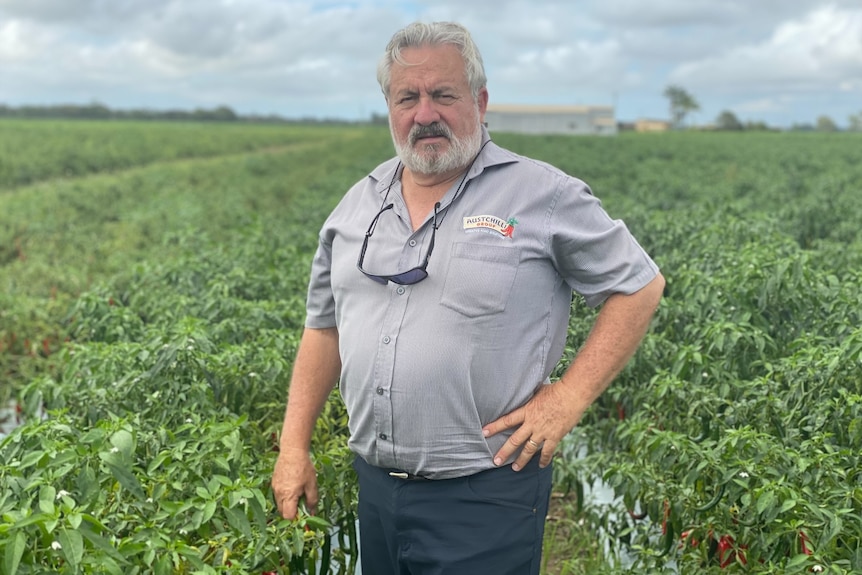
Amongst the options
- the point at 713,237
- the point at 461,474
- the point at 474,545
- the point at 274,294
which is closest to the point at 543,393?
the point at 461,474

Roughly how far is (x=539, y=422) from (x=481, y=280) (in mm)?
412

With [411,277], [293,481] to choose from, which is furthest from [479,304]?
[293,481]

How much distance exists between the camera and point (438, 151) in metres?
2.35

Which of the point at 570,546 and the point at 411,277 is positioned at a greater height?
the point at 411,277

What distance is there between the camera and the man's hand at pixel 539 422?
226 centimetres

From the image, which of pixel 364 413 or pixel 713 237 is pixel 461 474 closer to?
pixel 364 413

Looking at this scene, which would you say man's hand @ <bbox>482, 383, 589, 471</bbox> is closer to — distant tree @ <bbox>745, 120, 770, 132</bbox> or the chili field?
the chili field

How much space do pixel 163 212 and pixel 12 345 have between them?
6.55 metres

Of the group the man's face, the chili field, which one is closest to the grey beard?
the man's face

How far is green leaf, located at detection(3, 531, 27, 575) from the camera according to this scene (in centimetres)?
187

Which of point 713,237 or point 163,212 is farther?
point 163,212

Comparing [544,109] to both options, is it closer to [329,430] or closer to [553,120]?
[553,120]

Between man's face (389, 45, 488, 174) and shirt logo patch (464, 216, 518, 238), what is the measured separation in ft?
0.59

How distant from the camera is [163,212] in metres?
12.7
